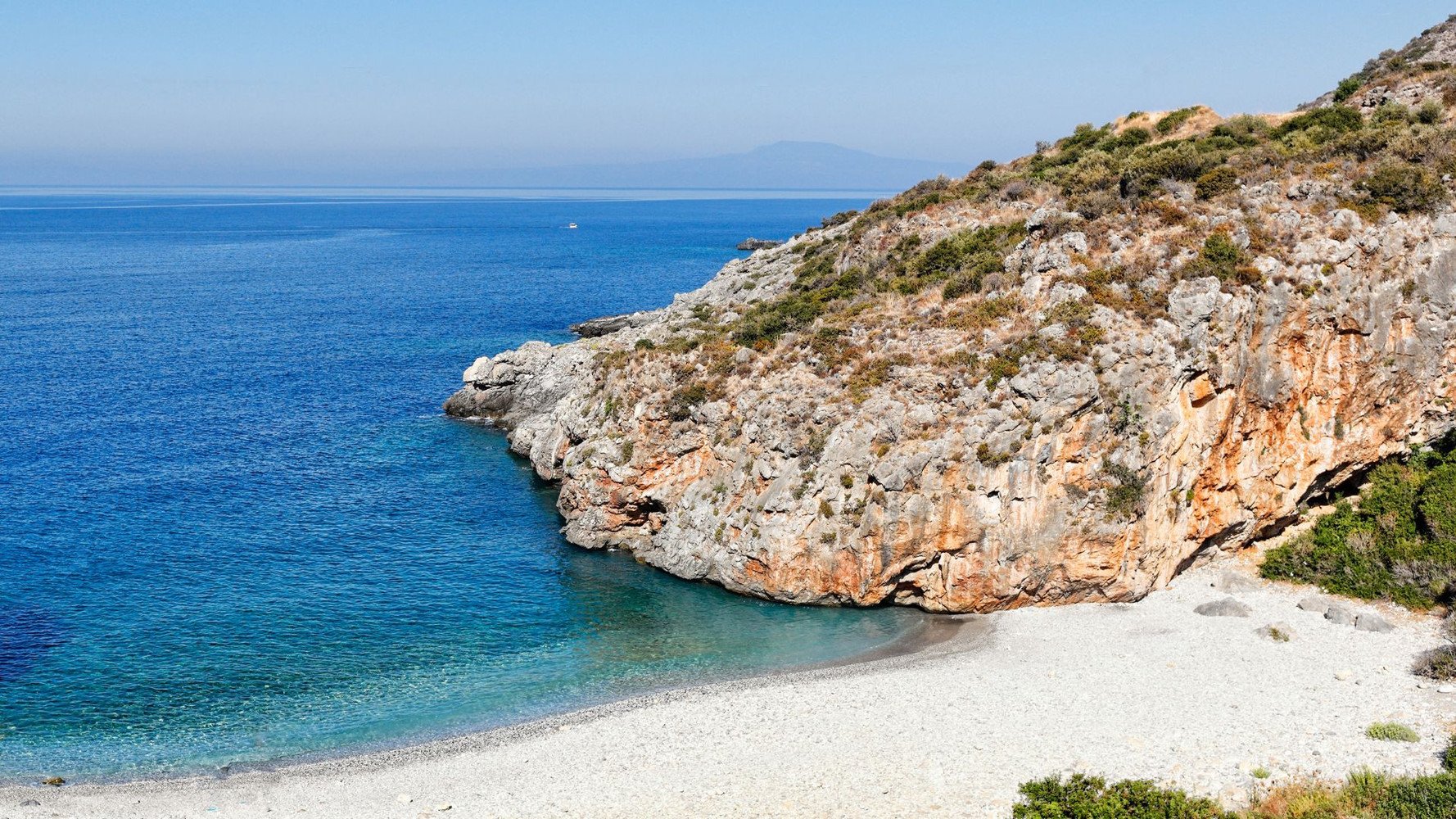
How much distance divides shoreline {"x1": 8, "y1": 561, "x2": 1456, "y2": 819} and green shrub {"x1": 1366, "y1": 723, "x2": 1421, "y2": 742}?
0.20m

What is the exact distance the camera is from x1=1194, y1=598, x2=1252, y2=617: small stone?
3347 cm

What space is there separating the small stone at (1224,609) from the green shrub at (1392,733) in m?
7.98

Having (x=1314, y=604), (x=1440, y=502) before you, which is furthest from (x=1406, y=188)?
(x=1314, y=604)

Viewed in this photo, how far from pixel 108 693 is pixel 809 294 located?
3454cm

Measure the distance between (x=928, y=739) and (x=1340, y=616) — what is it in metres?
16.3

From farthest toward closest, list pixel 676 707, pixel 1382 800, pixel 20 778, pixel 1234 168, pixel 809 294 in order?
pixel 809 294 < pixel 1234 168 < pixel 676 707 < pixel 20 778 < pixel 1382 800

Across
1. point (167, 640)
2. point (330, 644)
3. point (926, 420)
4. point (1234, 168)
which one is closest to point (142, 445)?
point (167, 640)

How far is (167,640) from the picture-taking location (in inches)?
1347

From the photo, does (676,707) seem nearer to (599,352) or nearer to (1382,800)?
(1382,800)

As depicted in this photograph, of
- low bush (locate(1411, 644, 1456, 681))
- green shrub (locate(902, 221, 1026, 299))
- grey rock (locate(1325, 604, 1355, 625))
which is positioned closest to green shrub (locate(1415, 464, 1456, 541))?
grey rock (locate(1325, 604, 1355, 625))

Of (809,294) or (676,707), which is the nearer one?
(676,707)

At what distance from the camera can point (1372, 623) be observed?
31750 mm

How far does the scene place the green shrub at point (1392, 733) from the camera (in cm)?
2488

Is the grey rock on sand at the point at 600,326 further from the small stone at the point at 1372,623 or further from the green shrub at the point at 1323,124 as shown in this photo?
the small stone at the point at 1372,623
